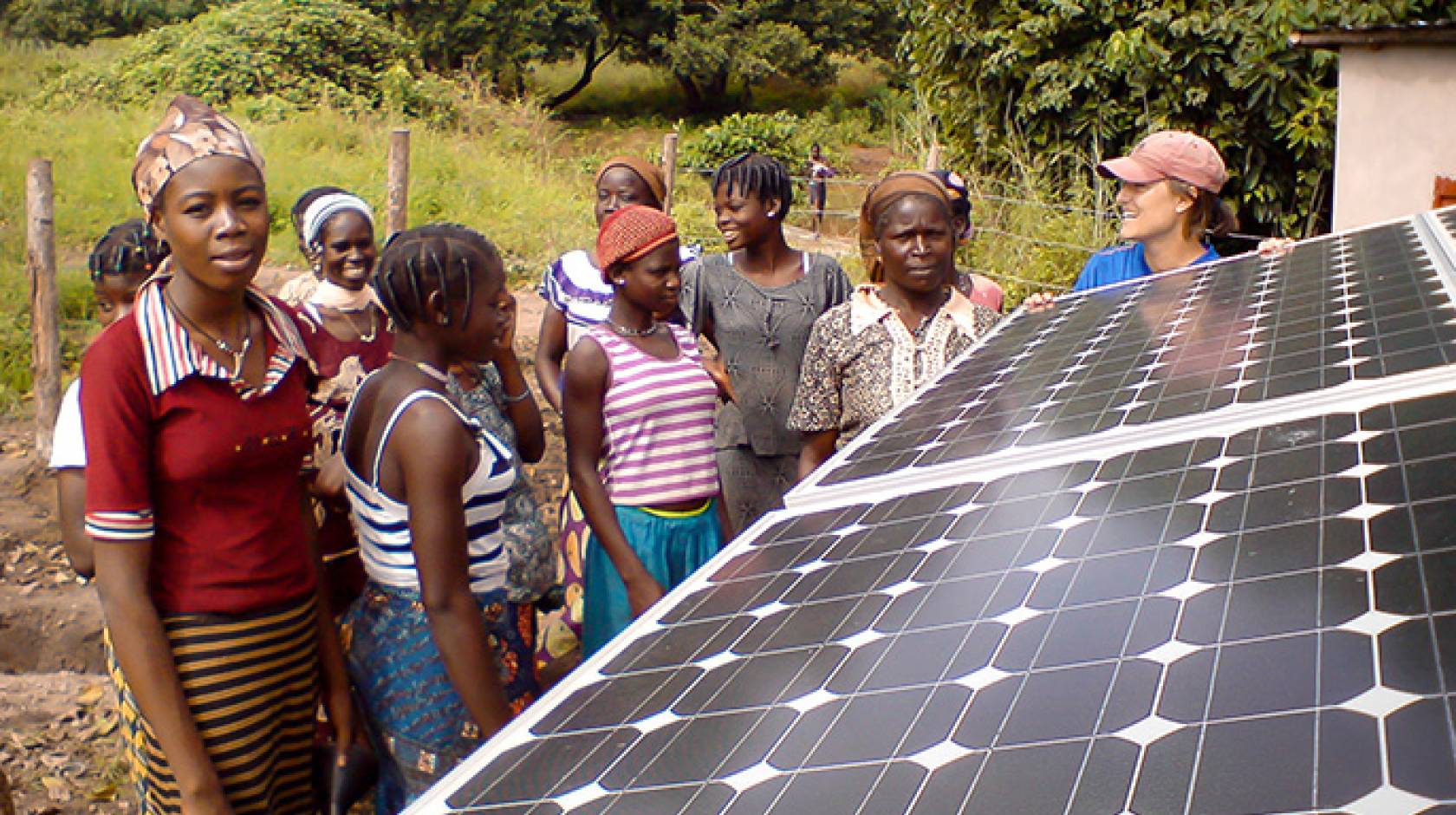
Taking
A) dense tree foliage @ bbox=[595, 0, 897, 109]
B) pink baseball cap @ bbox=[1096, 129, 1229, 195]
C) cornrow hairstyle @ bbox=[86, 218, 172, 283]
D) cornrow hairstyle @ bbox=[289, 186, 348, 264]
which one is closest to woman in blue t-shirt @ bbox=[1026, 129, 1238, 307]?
pink baseball cap @ bbox=[1096, 129, 1229, 195]

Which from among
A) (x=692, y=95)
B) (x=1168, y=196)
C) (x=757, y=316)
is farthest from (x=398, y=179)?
(x=692, y=95)

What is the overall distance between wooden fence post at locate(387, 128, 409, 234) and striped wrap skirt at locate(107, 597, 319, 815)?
267 inches

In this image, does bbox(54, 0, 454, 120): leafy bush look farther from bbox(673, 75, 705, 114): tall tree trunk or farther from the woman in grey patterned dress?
the woman in grey patterned dress

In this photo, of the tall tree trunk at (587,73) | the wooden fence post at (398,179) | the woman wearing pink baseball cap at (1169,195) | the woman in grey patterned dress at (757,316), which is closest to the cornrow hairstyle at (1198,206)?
the woman wearing pink baseball cap at (1169,195)

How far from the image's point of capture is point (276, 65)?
24203 millimetres

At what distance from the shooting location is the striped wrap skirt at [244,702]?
9.45 ft

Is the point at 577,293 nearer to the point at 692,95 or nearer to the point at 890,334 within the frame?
the point at 890,334

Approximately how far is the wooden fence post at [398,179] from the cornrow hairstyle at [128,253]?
5553 millimetres

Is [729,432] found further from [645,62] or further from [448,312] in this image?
[645,62]

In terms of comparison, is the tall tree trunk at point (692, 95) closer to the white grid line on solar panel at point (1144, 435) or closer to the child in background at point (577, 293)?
the child in background at point (577, 293)

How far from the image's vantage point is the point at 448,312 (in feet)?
10.5

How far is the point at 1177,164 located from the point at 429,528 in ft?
9.89

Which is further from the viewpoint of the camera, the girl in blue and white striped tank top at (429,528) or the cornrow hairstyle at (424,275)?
the cornrow hairstyle at (424,275)

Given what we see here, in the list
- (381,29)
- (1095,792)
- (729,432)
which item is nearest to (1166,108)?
(729,432)
